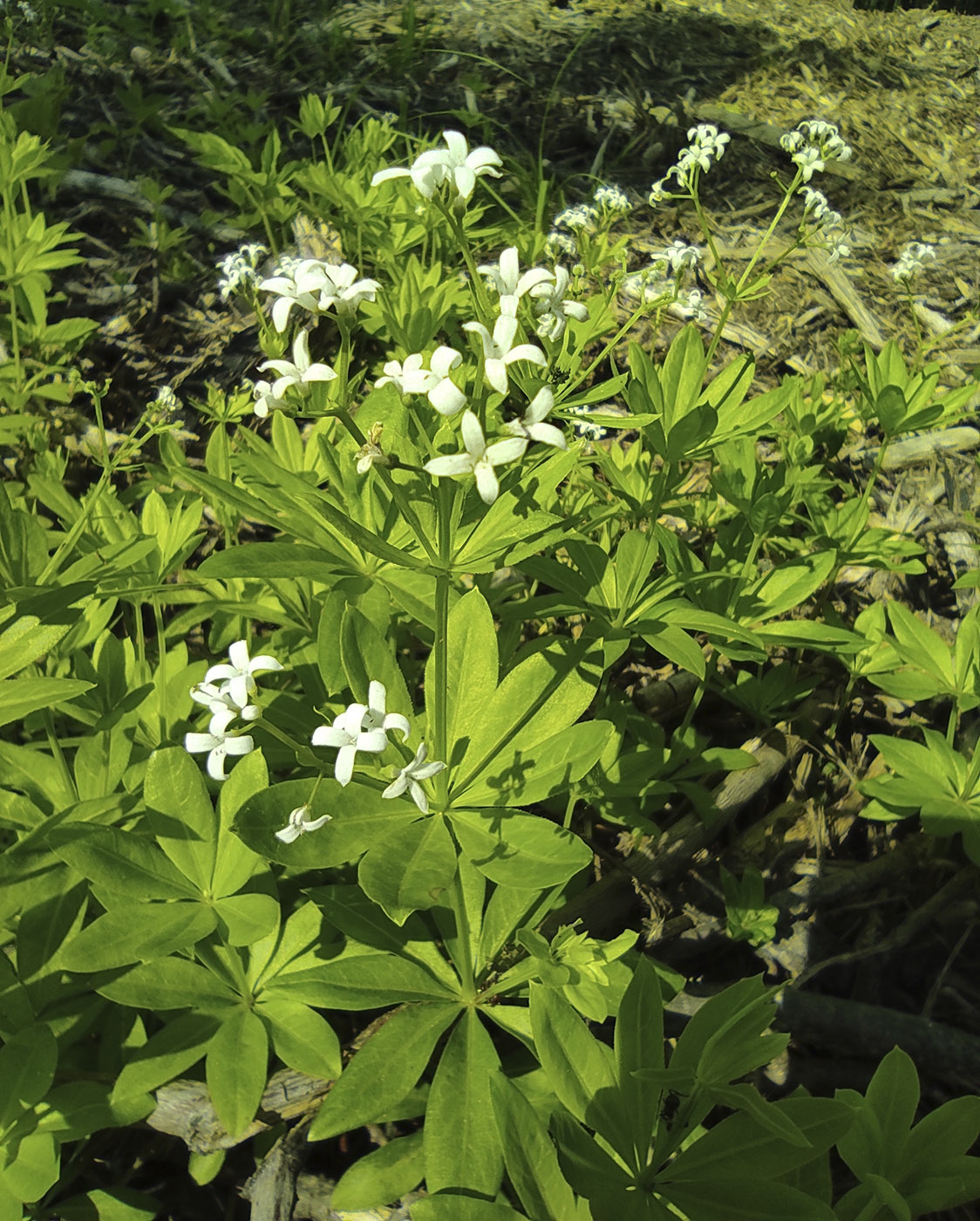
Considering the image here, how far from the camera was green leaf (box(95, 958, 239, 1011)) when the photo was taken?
1671mm

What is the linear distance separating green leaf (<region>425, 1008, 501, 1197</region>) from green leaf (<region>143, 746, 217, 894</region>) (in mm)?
655

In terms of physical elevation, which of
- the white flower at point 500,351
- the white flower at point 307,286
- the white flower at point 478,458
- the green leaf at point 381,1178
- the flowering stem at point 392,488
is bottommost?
the green leaf at point 381,1178

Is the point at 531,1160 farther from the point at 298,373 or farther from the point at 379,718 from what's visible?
the point at 298,373

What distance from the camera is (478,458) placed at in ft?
4.60

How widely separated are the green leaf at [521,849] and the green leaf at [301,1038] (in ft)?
1.49

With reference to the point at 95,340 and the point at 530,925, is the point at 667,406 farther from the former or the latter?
the point at 95,340

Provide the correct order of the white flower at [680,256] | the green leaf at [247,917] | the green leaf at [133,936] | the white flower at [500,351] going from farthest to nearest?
the white flower at [680,256] → the green leaf at [247,917] → the green leaf at [133,936] → the white flower at [500,351]

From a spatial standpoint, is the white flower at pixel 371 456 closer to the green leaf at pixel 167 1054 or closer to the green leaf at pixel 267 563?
the green leaf at pixel 267 563

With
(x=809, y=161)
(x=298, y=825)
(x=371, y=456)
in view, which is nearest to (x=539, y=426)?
(x=371, y=456)

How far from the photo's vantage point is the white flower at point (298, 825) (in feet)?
5.04

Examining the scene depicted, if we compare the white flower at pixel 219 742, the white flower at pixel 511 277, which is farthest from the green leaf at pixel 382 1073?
the white flower at pixel 511 277

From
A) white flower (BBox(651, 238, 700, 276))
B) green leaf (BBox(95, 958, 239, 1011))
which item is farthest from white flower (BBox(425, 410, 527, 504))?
white flower (BBox(651, 238, 700, 276))

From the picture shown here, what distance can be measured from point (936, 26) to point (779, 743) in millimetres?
9189

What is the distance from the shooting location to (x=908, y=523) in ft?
11.2
